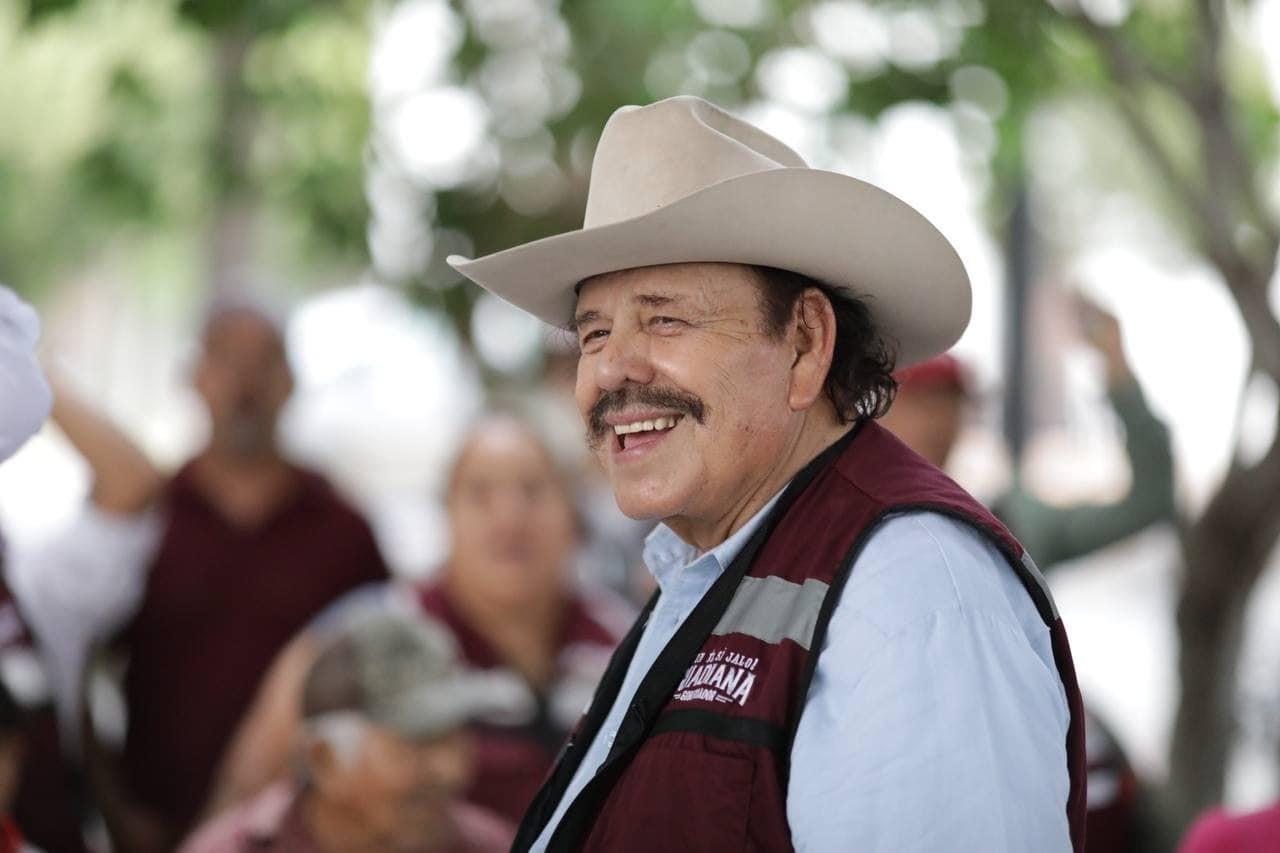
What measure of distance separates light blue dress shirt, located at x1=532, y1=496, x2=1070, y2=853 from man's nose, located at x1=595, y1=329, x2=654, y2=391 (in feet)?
1.40

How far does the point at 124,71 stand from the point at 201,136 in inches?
46.9

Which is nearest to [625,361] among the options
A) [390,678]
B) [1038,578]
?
[1038,578]

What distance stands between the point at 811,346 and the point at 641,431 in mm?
256

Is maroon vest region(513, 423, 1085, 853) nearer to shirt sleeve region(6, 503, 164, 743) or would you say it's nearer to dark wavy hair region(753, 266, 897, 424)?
dark wavy hair region(753, 266, 897, 424)

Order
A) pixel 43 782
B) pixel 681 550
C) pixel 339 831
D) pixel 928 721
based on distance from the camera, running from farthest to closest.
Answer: pixel 43 782 → pixel 339 831 → pixel 681 550 → pixel 928 721

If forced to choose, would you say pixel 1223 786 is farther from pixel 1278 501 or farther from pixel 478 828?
pixel 478 828

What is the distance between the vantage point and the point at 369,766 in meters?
3.51

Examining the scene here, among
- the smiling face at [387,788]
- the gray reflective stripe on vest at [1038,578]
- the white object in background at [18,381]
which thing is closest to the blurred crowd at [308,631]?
the smiling face at [387,788]

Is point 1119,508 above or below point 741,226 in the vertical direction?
below

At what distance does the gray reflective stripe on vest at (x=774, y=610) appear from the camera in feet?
6.35

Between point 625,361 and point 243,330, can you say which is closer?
point 625,361

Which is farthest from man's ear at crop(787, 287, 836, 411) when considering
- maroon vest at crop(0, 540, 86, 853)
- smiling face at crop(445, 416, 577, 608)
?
smiling face at crop(445, 416, 577, 608)

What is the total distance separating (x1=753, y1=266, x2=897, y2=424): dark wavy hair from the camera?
2.23 meters

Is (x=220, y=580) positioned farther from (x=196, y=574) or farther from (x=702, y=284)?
(x=702, y=284)
